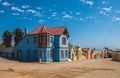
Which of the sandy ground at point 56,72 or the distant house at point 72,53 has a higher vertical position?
the distant house at point 72,53

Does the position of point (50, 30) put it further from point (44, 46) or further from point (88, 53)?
point (88, 53)

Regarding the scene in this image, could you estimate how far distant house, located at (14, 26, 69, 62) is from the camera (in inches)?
1802

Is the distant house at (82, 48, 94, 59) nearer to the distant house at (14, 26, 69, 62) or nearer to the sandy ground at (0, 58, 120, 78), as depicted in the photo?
the distant house at (14, 26, 69, 62)

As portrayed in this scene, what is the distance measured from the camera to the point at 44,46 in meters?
45.7

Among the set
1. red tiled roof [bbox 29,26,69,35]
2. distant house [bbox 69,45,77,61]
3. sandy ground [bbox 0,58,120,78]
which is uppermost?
red tiled roof [bbox 29,26,69,35]

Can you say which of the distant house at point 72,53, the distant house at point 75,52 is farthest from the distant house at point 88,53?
the distant house at point 72,53

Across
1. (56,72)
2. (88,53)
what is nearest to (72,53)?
(88,53)

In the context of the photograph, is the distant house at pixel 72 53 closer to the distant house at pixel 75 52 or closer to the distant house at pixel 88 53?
the distant house at pixel 75 52

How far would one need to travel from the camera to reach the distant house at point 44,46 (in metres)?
45.8

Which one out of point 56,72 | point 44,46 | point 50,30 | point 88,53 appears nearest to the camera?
point 56,72

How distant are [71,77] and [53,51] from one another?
A: 25719 millimetres

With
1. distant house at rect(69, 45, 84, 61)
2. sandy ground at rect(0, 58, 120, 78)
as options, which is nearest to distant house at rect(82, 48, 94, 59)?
distant house at rect(69, 45, 84, 61)

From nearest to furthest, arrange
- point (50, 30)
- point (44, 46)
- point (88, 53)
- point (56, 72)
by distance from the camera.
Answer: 1. point (56, 72)
2. point (44, 46)
3. point (50, 30)
4. point (88, 53)

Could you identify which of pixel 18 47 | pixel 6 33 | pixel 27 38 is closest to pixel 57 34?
pixel 27 38
